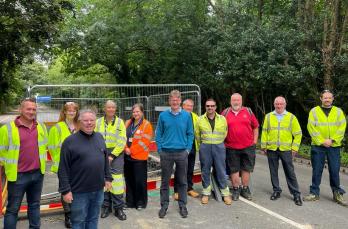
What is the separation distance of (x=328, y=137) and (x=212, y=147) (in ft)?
6.66

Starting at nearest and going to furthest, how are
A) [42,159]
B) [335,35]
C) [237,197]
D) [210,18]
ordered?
[42,159] → [237,197] → [335,35] → [210,18]

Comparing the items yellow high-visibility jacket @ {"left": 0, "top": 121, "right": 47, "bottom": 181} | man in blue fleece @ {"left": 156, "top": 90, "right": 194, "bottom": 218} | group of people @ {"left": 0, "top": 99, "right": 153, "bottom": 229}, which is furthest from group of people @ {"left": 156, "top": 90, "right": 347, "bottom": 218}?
yellow high-visibility jacket @ {"left": 0, "top": 121, "right": 47, "bottom": 181}

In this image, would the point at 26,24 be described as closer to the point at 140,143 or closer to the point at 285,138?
the point at 140,143

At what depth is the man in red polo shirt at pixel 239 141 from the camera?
683 cm

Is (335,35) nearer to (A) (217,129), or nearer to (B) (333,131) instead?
(B) (333,131)

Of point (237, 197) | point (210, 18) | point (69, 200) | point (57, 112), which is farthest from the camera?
point (210, 18)

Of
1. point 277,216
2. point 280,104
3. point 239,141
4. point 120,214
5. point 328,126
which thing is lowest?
point 277,216

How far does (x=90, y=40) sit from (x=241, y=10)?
7.59 m

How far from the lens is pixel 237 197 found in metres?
6.96

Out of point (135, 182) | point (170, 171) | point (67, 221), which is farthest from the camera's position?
point (135, 182)

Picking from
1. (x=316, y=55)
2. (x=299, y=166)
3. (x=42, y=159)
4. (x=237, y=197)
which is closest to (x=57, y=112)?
(x=42, y=159)

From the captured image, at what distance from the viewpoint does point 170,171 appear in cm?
615

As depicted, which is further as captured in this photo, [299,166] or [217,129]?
[299,166]

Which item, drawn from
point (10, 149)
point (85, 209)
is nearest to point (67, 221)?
point (85, 209)
